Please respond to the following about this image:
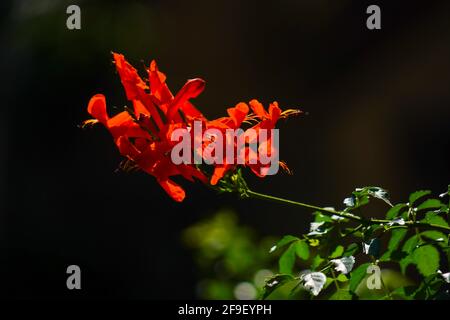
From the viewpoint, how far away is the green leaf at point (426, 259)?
5.57 ft

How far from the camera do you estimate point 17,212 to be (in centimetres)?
675

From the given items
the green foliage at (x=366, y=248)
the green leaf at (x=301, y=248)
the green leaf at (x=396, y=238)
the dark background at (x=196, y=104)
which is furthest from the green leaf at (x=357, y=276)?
the dark background at (x=196, y=104)

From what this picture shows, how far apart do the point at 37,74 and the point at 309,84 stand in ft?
8.30

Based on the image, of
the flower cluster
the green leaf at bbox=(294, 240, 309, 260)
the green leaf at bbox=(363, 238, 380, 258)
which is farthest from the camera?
the green leaf at bbox=(294, 240, 309, 260)

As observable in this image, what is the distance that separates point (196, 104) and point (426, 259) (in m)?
4.77

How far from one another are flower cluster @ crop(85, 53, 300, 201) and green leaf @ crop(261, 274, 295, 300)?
0.25m

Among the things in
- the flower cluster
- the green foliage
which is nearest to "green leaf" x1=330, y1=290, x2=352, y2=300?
the green foliage

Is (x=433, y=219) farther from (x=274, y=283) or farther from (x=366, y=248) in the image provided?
(x=274, y=283)

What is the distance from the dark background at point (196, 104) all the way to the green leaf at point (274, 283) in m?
4.57

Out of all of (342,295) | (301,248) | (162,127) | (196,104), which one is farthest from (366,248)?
(196,104)

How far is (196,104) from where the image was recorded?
6387mm

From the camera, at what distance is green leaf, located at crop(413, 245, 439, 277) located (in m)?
1.70

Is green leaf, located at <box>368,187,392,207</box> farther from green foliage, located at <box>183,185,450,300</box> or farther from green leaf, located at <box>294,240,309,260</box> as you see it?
green leaf, located at <box>294,240,309,260</box>
